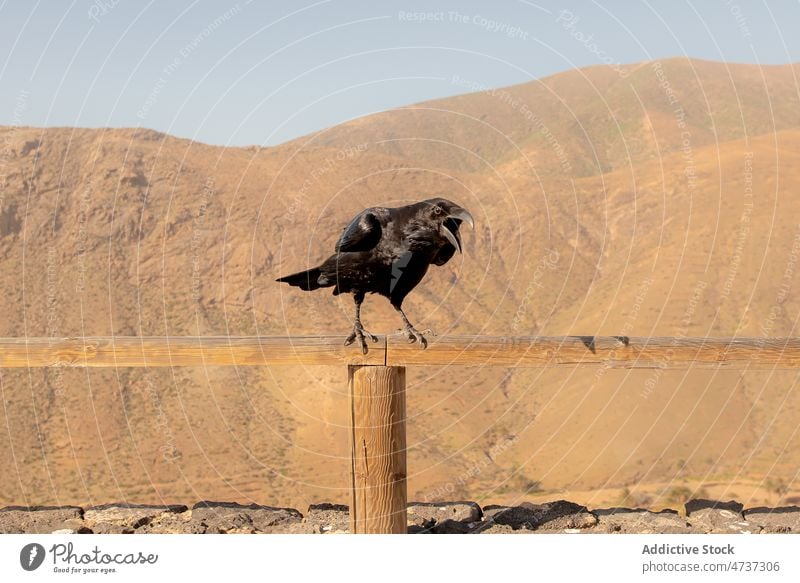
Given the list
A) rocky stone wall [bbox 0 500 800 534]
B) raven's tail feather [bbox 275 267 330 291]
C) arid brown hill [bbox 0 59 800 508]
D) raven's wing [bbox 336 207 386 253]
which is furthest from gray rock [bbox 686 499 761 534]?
arid brown hill [bbox 0 59 800 508]

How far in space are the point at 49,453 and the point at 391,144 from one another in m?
29.9

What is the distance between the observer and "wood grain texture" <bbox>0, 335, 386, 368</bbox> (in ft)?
15.7

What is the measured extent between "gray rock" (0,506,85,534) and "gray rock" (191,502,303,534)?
0.86m

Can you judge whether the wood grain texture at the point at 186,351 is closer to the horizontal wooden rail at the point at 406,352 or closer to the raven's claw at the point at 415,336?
the horizontal wooden rail at the point at 406,352

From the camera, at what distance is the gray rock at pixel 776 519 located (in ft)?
18.2

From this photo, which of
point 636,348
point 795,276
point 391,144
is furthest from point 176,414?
point 391,144

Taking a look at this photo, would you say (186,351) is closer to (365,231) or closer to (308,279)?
(308,279)

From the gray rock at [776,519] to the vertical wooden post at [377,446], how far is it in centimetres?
275

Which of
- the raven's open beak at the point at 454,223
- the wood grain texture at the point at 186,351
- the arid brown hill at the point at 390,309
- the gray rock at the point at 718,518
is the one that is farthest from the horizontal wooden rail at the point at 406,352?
the arid brown hill at the point at 390,309

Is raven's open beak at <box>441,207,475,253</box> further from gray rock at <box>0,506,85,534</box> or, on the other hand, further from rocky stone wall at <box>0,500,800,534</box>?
gray rock at <box>0,506,85,534</box>

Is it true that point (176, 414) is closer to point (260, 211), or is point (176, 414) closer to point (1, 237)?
point (260, 211)

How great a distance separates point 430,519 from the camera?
18.8 feet

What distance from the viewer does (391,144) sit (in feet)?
A: 148

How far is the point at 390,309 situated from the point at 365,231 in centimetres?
1889
